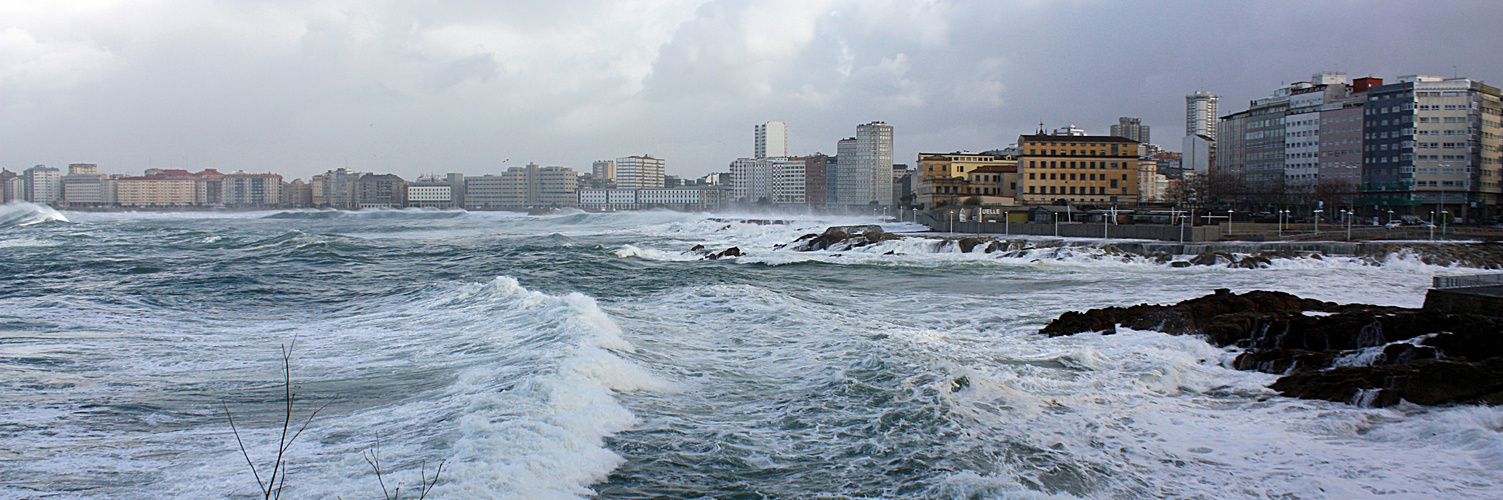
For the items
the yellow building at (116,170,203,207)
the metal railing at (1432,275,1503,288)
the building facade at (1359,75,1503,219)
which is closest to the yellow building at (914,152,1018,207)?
the building facade at (1359,75,1503,219)

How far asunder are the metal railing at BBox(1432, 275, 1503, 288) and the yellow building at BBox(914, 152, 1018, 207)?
5730 centimetres

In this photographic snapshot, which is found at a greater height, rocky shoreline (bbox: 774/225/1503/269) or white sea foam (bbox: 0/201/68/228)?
white sea foam (bbox: 0/201/68/228)

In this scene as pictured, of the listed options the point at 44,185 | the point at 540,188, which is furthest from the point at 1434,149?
the point at 44,185

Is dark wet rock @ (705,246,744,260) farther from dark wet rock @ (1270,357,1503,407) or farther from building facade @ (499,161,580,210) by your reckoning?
building facade @ (499,161,580,210)

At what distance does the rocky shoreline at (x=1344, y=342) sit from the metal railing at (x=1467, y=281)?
4.50 ft

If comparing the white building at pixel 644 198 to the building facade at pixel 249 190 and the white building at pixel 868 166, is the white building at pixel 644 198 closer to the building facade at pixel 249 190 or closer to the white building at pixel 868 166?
the white building at pixel 868 166

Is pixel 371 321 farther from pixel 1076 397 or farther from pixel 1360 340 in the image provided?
pixel 1360 340

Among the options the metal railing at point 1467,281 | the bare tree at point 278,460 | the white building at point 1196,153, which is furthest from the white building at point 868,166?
the bare tree at point 278,460

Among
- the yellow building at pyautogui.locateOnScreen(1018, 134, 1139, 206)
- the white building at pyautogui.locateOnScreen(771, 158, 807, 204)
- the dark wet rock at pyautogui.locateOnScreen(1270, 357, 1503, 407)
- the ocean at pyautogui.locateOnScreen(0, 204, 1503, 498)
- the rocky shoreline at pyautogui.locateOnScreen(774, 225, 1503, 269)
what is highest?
the white building at pyautogui.locateOnScreen(771, 158, 807, 204)

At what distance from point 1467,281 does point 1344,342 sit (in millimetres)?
4406

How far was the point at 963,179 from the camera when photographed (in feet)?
273

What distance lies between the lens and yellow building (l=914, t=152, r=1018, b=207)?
258 feet

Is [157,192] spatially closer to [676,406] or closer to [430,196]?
[430,196]

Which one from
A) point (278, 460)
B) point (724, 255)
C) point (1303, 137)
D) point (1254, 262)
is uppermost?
point (1303, 137)
